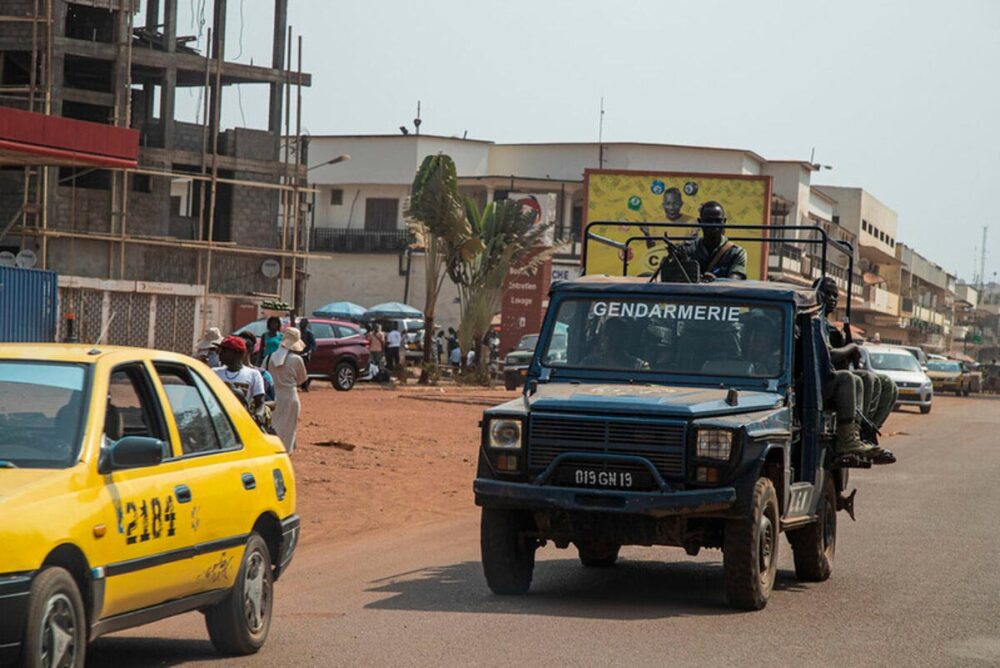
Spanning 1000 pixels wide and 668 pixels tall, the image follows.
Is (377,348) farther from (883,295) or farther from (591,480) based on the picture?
(883,295)

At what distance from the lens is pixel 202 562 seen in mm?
7359

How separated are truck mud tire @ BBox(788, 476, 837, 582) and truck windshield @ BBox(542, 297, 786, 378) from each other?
144 centimetres

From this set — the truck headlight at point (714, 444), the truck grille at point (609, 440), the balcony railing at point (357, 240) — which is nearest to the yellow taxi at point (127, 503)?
the truck grille at point (609, 440)

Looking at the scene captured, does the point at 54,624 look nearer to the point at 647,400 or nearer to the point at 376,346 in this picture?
the point at 647,400

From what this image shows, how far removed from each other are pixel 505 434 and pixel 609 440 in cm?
67

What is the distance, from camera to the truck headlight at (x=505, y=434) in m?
9.80

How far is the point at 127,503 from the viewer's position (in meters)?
6.64

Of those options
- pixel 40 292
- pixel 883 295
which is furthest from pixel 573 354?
pixel 883 295

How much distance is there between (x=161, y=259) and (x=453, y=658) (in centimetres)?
3713

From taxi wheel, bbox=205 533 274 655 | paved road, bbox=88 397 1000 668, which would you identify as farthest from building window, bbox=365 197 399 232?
taxi wheel, bbox=205 533 274 655

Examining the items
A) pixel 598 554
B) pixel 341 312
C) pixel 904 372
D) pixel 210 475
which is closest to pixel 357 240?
pixel 341 312

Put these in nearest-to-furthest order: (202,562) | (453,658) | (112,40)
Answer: (202,562) → (453,658) → (112,40)

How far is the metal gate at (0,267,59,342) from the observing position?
1129 inches

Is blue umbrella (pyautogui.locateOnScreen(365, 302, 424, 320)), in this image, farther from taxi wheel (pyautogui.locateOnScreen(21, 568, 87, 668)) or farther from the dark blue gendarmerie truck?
taxi wheel (pyautogui.locateOnScreen(21, 568, 87, 668))
